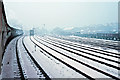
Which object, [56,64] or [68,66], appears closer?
Result: [68,66]

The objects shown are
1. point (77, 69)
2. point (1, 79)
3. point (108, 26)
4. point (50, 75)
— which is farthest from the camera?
point (108, 26)

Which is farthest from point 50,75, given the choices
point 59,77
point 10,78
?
point 10,78

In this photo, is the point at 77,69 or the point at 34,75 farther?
the point at 77,69

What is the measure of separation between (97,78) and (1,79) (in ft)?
14.0

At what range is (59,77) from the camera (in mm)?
7043

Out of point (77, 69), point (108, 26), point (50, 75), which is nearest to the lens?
point (50, 75)

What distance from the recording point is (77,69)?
855 centimetres

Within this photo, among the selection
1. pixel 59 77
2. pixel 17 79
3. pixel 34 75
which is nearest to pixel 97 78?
pixel 59 77

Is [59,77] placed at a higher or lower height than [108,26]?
lower

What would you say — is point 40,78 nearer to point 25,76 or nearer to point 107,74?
point 25,76

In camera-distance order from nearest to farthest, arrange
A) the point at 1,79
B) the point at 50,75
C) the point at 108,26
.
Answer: the point at 1,79, the point at 50,75, the point at 108,26

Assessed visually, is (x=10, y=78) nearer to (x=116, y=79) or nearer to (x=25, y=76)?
(x=25, y=76)

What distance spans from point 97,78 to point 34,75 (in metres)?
2.95

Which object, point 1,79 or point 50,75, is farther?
point 50,75
